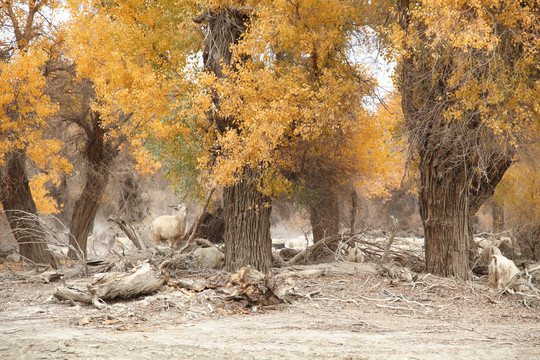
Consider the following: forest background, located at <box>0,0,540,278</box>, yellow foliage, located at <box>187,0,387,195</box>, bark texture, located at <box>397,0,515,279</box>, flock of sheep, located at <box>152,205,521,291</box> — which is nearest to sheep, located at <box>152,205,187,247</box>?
flock of sheep, located at <box>152,205,521,291</box>

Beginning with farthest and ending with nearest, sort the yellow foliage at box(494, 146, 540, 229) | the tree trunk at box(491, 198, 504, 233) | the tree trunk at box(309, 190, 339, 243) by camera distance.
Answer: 1. the tree trunk at box(491, 198, 504, 233)
2. the yellow foliage at box(494, 146, 540, 229)
3. the tree trunk at box(309, 190, 339, 243)

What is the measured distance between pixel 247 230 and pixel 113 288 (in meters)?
3.39

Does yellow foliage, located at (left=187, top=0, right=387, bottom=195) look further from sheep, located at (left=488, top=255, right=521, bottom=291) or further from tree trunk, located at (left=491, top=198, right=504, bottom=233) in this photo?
tree trunk, located at (left=491, top=198, right=504, bottom=233)

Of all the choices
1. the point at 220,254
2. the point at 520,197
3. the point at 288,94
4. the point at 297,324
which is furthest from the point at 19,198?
the point at 520,197

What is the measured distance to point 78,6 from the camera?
13820 mm

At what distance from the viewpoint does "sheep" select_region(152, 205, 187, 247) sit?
1355 cm

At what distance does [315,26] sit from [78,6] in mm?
7389

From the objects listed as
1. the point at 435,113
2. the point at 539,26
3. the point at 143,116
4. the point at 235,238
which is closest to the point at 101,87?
the point at 143,116

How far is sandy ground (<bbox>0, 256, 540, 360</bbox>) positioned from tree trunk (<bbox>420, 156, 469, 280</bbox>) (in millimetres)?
577

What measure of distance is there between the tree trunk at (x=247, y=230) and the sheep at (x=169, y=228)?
364 centimetres

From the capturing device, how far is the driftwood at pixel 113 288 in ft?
24.0

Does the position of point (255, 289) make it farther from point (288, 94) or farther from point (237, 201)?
point (288, 94)

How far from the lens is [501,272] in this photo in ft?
31.7

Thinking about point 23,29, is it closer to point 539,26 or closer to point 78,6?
point 78,6
